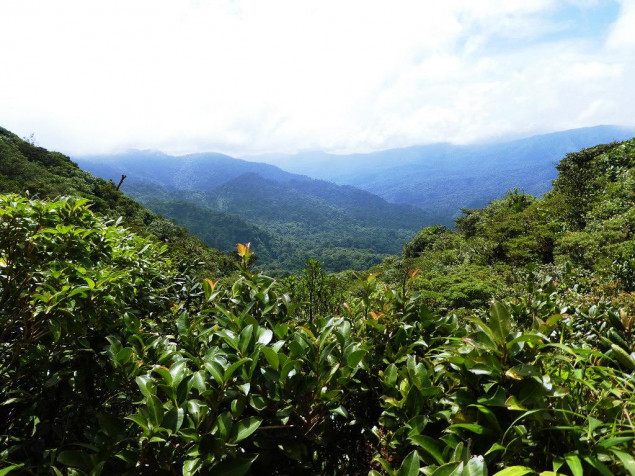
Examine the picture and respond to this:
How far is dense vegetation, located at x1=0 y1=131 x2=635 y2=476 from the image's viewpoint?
2.74 ft

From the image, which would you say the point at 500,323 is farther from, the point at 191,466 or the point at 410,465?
the point at 191,466

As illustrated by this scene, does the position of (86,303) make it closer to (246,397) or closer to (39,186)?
(246,397)

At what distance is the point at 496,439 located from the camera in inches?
34.1

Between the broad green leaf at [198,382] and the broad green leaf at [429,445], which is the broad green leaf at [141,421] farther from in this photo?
the broad green leaf at [429,445]

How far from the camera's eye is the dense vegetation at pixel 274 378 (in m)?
0.84

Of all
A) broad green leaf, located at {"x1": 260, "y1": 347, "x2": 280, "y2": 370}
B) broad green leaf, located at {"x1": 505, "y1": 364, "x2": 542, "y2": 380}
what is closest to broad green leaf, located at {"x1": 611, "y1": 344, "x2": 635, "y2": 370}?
broad green leaf, located at {"x1": 505, "y1": 364, "x2": 542, "y2": 380}

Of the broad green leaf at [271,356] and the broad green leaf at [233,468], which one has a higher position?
the broad green leaf at [271,356]

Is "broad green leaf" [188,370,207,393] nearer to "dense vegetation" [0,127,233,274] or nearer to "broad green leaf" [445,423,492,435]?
"broad green leaf" [445,423,492,435]

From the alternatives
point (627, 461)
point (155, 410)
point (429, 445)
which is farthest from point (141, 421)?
point (627, 461)

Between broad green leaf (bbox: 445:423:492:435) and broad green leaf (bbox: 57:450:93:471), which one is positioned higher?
broad green leaf (bbox: 445:423:492:435)

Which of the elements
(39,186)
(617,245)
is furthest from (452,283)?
(39,186)

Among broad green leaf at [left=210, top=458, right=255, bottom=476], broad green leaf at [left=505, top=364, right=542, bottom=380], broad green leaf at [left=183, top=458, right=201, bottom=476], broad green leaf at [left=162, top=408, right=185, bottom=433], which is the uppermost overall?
broad green leaf at [left=505, top=364, right=542, bottom=380]

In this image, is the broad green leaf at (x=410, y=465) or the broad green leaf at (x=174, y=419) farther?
the broad green leaf at (x=174, y=419)

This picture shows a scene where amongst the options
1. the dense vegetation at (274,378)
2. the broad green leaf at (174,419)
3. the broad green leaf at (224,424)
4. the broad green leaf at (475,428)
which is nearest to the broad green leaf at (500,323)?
the dense vegetation at (274,378)
